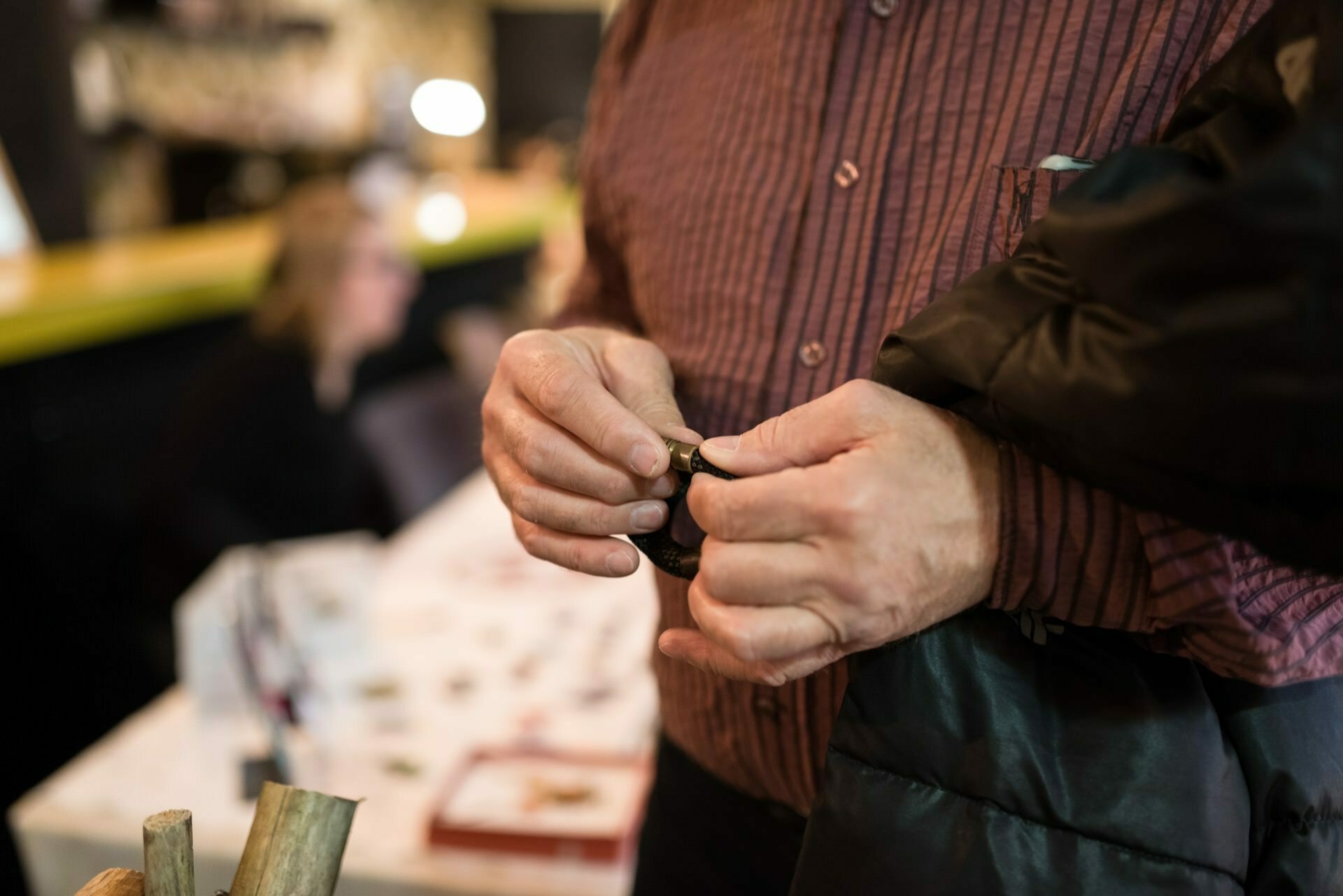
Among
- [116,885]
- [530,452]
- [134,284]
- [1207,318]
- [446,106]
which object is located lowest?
[116,885]

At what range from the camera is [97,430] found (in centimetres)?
272

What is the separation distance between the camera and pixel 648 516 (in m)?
0.69

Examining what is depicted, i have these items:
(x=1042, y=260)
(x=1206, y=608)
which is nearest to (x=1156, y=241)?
(x=1042, y=260)

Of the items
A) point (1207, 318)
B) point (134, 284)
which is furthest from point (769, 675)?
point (134, 284)

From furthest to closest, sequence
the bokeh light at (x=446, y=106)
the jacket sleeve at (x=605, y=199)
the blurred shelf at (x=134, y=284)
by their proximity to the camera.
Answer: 1. the bokeh light at (x=446, y=106)
2. the blurred shelf at (x=134, y=284)
3. the jacket sleeve at (x=605, y=199)

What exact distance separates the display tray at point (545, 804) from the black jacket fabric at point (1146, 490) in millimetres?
517

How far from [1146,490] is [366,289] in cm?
251

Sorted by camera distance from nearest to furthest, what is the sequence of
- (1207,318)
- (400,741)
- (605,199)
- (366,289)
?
(1207,318) → (605,199) → (400,741) → (366,289)

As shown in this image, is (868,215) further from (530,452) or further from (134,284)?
(134,284)

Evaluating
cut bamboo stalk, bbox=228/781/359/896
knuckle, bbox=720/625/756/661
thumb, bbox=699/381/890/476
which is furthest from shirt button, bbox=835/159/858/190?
cut bamboo stalk, bbox=228/781/359/896

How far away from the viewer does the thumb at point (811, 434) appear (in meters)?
0.58

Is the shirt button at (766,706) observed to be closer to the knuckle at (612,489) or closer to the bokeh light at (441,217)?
the knuckle at (612,489)

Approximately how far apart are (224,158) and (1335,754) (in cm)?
578

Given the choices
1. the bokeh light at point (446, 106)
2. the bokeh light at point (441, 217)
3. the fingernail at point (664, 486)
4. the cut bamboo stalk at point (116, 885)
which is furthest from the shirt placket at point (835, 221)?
the bokeh light at point (446, 106)
